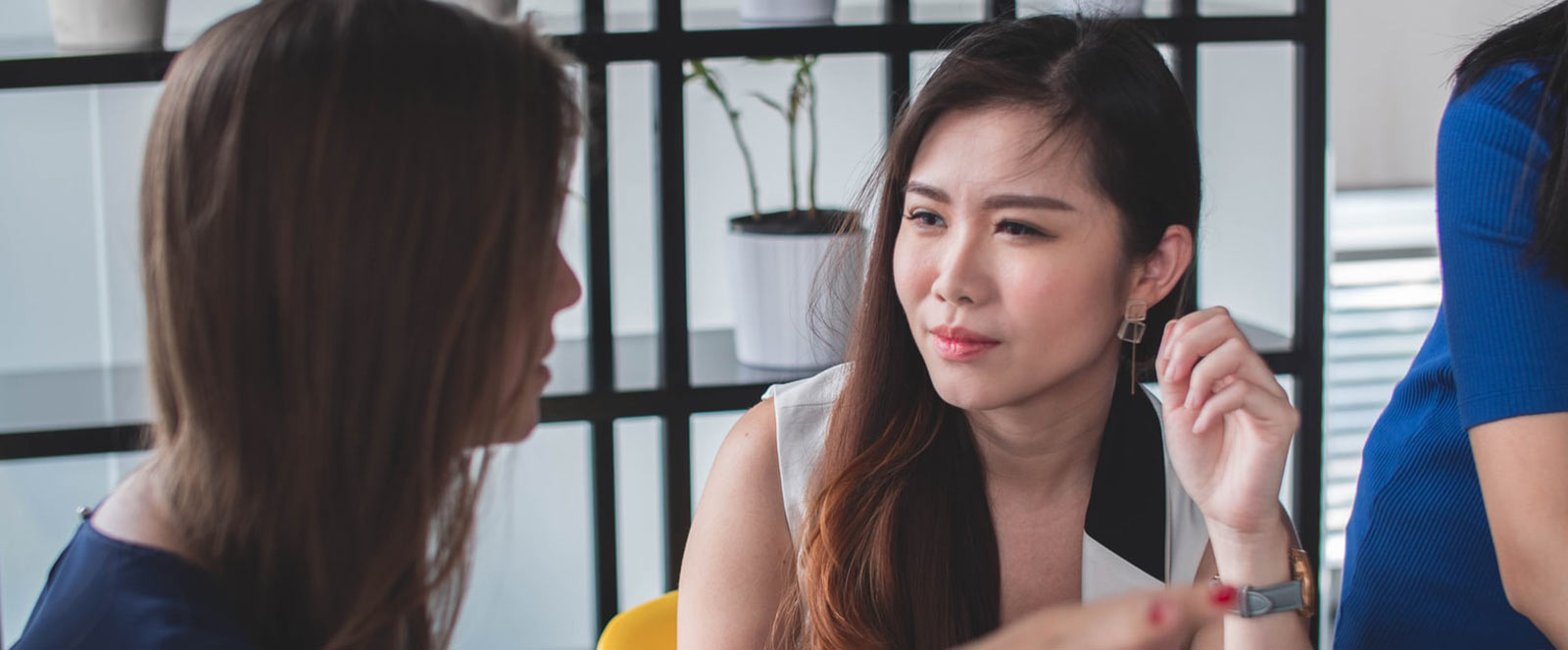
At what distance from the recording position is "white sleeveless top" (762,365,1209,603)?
58.2 inches

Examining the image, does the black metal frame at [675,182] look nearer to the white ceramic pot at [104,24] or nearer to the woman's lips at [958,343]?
the white ceramic pot at [104,24]

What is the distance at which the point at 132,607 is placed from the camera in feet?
2.63

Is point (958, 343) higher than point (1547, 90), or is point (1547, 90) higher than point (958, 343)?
point (1547, 90)

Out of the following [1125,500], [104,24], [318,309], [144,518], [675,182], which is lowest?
[1125,500]

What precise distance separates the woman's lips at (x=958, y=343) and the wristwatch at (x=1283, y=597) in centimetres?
31

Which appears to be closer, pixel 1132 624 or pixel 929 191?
pixel 1132 624

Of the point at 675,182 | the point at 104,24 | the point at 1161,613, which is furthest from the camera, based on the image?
the point at 675,182

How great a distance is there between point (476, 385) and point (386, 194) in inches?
5.1

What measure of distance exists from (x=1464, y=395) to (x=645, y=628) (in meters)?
0.76

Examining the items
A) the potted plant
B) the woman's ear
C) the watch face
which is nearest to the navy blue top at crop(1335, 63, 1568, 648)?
the watch face

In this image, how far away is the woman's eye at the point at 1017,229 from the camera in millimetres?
1345

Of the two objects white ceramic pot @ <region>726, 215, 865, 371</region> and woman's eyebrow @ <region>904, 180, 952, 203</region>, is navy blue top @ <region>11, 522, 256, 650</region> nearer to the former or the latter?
woman's eyebrow @ <region>904, 180, 952, 203</region>

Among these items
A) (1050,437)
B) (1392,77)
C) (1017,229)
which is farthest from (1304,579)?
(1392,77)

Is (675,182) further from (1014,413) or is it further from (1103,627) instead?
(1103,627)
